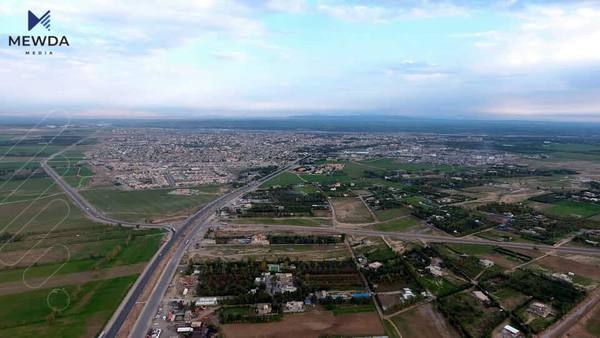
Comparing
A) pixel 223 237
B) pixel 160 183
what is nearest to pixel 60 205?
pixel 160 183

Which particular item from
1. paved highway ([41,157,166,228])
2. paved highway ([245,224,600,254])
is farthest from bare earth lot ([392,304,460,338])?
paved highway ([41,157,166,228])

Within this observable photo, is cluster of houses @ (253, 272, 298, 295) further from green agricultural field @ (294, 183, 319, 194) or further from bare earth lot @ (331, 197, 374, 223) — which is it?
green agricultural field @ (294, 183, 319, 194)

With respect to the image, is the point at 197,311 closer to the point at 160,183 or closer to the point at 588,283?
the point at 588,283

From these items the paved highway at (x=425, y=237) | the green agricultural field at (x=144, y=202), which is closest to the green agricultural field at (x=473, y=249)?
the paved highway at (x=425, y=237)

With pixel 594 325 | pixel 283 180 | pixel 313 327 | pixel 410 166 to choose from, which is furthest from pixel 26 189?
pixel 410 166

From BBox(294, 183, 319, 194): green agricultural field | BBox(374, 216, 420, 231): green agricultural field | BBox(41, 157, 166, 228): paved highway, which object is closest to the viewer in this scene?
BBox(374, 216, 420, 231): green agricultural field

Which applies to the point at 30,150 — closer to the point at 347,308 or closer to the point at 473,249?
the point at 347,308
